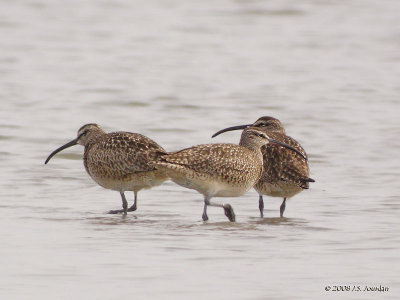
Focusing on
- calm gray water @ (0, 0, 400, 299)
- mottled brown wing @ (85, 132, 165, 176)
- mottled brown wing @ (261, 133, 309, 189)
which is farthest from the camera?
mottled brown wing @ (261, 133, 309, 189)

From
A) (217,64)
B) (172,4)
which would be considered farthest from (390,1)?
(217,64)

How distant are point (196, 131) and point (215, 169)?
608 centimetres

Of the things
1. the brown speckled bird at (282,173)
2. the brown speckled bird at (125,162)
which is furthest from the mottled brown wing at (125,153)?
the brown speckled bird at (282,173)

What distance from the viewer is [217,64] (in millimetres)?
22188

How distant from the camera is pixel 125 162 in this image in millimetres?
10445

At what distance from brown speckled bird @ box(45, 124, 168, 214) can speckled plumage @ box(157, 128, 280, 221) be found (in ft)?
0.68

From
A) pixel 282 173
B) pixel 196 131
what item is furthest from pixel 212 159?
pixel 196 131

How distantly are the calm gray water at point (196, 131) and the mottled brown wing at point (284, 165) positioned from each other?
367 millimetres

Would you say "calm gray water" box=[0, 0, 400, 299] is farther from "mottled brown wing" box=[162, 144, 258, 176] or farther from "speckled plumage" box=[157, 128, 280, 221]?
"mottled brown wing" box=[162, 144, 258, 176]

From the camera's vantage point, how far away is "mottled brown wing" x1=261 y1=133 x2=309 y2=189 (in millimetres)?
10539

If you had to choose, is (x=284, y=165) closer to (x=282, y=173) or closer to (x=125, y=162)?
(x=282, y=173)

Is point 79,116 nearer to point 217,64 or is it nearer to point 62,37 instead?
point 217,64

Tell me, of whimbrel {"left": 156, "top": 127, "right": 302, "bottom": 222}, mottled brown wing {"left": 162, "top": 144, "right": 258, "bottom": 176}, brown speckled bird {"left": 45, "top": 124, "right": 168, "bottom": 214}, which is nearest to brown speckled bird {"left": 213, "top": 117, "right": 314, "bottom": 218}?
whimbrel {"left": 156, "top": 127, "right": 302, "bottom": 222}

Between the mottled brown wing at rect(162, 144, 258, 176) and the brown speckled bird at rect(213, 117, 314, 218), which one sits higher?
the mottled brown wing at rect(162, 144, 258, 176)
